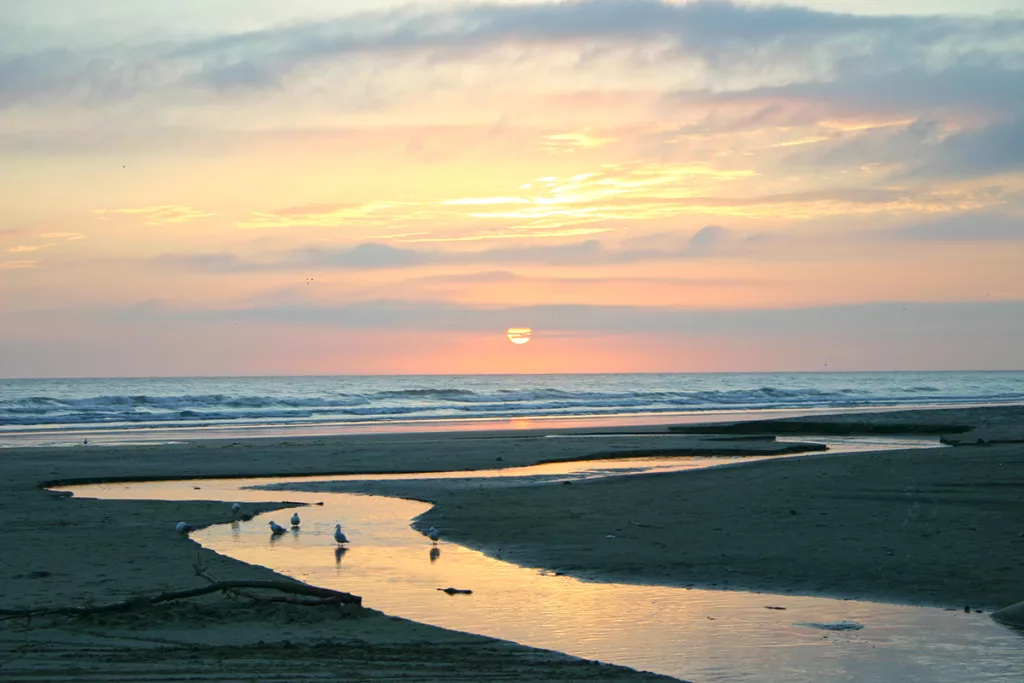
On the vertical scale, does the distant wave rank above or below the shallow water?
above

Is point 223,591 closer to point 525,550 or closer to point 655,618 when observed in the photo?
point 655,618

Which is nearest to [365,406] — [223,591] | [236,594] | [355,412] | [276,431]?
[355,412]

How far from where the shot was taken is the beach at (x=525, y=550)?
871cm

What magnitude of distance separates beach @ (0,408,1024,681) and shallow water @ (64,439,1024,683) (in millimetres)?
522

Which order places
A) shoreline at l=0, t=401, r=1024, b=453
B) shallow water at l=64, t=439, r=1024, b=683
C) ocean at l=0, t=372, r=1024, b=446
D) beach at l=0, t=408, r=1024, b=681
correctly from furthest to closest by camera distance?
ocean at l=0, t=372, r=1024, b=446 < shoreline at l=0, t=401, r=1024, b=453 < shallow water at l=64, t=439, r=1024, b=683 < beach at l=0, t=408, r=1024, b=681

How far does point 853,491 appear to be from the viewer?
18609 mm

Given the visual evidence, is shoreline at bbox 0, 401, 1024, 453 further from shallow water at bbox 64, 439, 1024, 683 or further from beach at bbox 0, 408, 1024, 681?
shallow water at bbox 64, 439, 1024, 683

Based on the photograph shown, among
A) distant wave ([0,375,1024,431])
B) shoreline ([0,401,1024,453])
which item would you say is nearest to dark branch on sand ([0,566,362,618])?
shoreline ([0,401,1024,453])

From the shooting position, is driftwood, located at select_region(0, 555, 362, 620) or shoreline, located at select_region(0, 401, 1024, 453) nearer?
driftwood, located at select_region(0, 555, 362, 620)

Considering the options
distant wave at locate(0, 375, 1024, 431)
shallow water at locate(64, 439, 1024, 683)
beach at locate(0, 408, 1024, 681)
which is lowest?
shallow water at locate(64, 439, 1024, 683)

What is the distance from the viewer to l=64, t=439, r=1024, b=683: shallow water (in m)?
8.92

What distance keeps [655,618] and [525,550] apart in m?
4.01

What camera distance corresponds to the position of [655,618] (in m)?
10.6

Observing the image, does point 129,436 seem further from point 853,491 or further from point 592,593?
point 592,593
